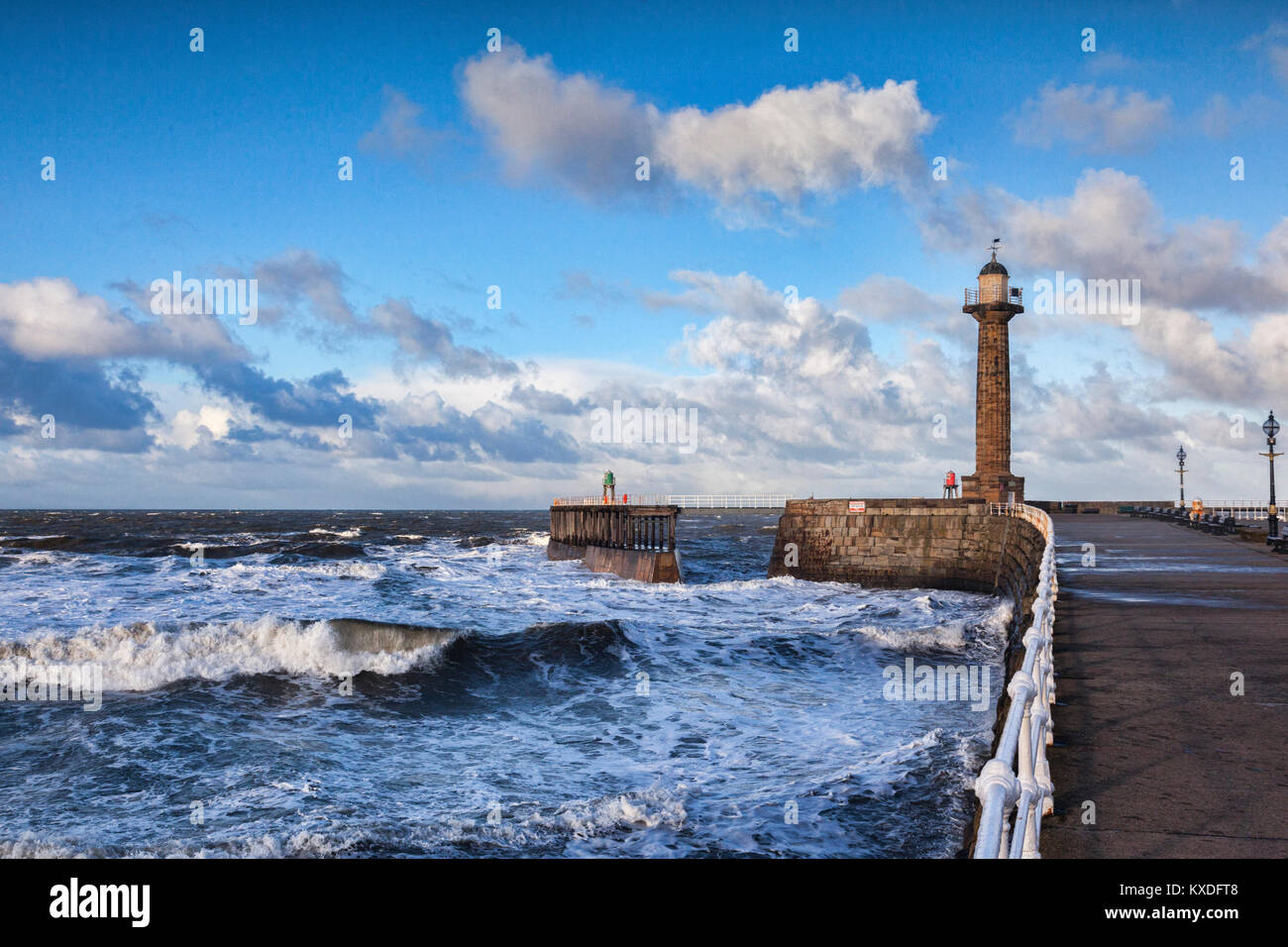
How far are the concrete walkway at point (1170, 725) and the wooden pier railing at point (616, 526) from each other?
2513cm

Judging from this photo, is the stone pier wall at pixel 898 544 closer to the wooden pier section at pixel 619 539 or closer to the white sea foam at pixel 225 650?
the wooden pier section at pixel 619 539

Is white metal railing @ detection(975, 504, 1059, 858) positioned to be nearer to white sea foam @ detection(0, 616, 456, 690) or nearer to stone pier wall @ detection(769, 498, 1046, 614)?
white sea foam @ detection(0, 616, 456, 690)

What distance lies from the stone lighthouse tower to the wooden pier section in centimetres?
1418

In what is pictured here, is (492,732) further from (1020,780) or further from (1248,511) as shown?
(1248,511)

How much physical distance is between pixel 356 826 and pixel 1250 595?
11.9 m

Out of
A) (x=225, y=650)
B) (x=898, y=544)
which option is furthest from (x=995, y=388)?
(x=225, y=650)

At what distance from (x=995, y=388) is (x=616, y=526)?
59.4 feet

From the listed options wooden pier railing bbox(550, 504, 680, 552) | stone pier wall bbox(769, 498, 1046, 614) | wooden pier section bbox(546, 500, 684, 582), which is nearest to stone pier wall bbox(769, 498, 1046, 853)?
stone pier wall bbox(769, 498, 1046, 614)

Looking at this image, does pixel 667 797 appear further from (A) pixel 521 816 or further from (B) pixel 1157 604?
(B) pixel 1157 604

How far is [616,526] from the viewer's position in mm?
41469

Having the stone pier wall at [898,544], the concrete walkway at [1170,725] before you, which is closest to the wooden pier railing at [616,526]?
the stone pier wall at [898,544]

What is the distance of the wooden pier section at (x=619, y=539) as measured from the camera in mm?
33812

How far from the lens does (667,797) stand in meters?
8.68
